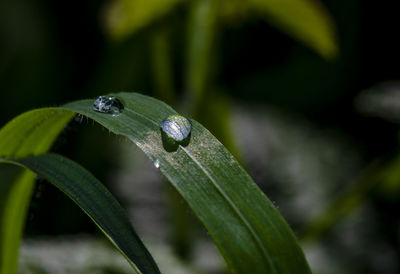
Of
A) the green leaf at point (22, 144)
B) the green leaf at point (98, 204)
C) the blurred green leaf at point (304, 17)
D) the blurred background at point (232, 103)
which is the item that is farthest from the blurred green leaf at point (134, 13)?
the green leaf at point (98, 204)

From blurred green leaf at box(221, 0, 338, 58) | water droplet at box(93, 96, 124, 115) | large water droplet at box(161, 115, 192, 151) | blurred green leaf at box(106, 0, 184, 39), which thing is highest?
blurred green leaf at box(106, 0, 184, 39)

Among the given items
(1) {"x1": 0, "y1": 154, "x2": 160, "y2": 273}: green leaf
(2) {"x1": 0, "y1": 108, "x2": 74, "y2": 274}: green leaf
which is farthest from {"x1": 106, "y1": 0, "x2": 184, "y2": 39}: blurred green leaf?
(1) {"x1": 0, "y1": 154, "x2": 160, "y2": 273}: green leaf

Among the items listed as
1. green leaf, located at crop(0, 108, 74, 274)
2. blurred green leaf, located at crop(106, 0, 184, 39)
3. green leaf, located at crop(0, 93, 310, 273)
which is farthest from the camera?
blurred green leaf, located at crop(106, 0, 184, 39)

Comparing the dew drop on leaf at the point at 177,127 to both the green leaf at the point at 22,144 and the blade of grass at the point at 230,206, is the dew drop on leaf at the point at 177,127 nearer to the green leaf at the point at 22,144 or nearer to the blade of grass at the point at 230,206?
the blade of grass at the point at 230,206

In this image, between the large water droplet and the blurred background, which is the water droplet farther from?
the blurred background

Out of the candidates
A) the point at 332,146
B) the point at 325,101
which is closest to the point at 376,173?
the point at 332,146

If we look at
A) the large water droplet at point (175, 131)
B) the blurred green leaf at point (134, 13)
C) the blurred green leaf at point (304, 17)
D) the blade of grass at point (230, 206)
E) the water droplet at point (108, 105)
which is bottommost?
the blade of grass at point (230, 206)
